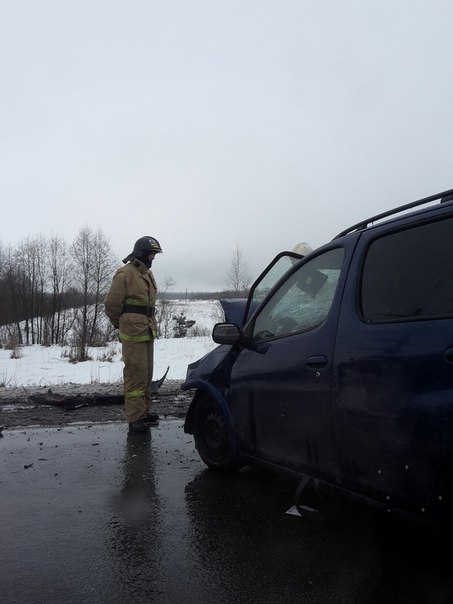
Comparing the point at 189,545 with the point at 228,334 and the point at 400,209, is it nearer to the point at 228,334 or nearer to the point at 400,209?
the point at 228,334

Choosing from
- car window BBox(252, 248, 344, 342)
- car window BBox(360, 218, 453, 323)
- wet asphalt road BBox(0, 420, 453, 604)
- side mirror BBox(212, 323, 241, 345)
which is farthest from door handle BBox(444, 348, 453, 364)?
side mirror BBox(212, 323, 241, 345)

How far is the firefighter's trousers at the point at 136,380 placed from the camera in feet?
17.3

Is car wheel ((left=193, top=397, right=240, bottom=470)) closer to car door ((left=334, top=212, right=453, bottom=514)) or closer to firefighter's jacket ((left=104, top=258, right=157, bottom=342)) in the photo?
car door ((left=334, top=212, right=453, bottom=514))

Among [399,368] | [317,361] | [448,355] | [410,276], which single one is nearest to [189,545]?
[317,361]

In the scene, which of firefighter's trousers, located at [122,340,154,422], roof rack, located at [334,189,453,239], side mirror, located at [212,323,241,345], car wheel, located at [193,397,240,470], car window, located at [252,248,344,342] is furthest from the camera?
firefighter's trousers, located at [122,340,154,422]

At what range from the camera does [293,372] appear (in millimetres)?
2814

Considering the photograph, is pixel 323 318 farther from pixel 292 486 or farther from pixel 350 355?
pixel 292 486

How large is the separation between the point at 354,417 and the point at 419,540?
910mm

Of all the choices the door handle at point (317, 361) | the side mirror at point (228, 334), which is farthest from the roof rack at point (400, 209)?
the side mirror at point (228, 334)

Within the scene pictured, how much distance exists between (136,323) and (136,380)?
652 mm

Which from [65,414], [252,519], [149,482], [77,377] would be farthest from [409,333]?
[77,377]

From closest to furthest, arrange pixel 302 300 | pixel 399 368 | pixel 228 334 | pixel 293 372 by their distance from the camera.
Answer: pixel 399 368 → pixel 293 372 → pixel 302 300 → pixel 228 334

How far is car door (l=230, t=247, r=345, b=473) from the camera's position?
2.61 metres

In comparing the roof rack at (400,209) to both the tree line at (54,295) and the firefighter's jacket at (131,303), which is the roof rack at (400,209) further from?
the tree line at (54,295)
